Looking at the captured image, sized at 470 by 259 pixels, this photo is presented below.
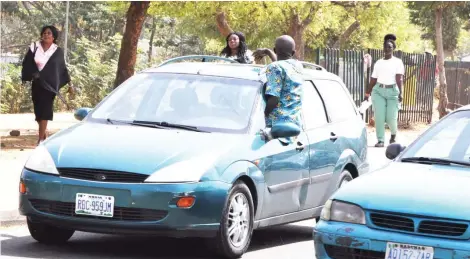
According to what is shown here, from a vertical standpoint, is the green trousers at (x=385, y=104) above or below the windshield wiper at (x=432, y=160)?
below

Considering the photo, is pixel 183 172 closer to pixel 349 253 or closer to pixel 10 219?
pixel 349 253

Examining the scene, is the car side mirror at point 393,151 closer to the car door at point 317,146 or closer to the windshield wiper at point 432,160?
the windshield wiper at point 432,160

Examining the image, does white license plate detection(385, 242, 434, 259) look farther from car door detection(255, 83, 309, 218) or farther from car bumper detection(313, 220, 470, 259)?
car door detection(255, 83, 309, 218)

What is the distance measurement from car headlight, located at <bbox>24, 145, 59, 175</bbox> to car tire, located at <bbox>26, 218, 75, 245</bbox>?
0.44 metres

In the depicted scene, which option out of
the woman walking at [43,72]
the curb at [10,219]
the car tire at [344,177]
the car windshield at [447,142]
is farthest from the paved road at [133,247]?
the woman walking at [43,72]

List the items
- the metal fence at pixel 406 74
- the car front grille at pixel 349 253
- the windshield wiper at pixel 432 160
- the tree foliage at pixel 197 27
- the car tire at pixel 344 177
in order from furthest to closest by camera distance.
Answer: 1. the tree foliage at pixel 197 27
2. the metal fence at pixel 406 74
3. the car tire at pixel 344 177
4. the windshield wiper at pixel 432 160
5. the car front grille at pixel 349 253

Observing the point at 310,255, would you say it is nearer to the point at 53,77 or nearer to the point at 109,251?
the point at 109,251

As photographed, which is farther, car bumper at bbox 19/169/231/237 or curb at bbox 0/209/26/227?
curb at bbox 0/209/26/227

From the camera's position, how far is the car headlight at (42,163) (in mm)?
8992

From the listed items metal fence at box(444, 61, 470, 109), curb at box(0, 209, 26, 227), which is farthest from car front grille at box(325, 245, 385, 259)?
metal fence at box(444, 61, 470, 109)

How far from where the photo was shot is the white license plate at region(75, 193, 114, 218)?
8.69 meters

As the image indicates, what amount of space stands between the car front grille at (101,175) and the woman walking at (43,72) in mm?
8220

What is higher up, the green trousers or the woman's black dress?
the woman's black dress

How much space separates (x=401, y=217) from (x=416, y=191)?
286 mm
